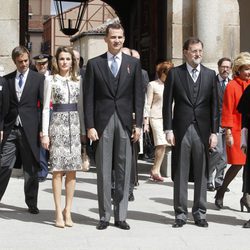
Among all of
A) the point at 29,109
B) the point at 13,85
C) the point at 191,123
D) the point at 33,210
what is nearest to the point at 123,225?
the point at 191,123

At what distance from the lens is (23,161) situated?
7.92 metres

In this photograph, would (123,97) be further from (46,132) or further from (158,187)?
(158,187)

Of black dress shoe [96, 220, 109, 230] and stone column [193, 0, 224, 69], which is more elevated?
stone column [193, 0, 224, 69]

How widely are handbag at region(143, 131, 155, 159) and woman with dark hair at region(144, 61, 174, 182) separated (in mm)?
1522

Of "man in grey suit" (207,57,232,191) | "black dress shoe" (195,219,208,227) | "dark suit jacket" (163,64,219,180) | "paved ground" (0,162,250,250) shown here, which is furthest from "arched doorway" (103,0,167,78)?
"black dress shoe" (195,219,208,227)

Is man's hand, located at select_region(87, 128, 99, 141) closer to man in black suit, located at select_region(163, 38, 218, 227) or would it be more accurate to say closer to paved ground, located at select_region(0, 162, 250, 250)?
man in black suit, located at select_region(163, 38, 218, 227)

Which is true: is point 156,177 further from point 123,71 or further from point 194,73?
point 123,71

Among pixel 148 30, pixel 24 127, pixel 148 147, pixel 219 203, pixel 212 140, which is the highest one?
pixel 148 30

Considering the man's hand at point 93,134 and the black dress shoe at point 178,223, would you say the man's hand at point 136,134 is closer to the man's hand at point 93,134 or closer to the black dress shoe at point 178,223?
the man's hand at point 93,134

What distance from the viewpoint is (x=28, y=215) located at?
7738 millimetres

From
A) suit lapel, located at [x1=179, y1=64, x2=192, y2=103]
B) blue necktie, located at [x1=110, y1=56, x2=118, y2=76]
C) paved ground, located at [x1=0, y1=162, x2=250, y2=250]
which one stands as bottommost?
paved ground, located at [x1=0, y1=162, x2=250, y2=250]

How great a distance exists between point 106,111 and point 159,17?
7.02 metres

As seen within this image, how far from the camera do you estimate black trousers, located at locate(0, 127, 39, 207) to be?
785 centimetres

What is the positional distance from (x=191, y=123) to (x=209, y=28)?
445cm
